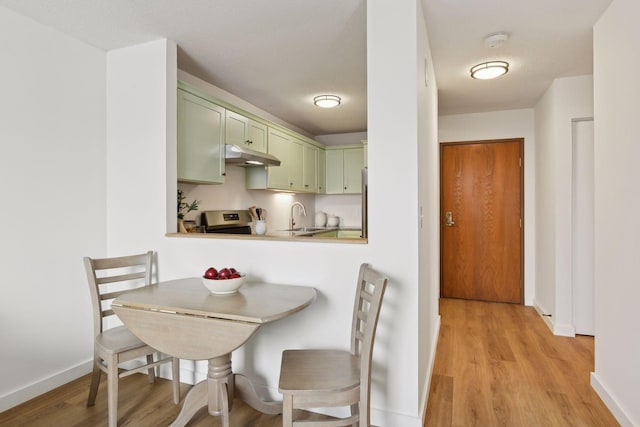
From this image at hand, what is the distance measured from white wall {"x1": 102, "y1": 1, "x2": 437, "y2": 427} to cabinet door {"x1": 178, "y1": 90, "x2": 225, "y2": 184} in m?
0.21

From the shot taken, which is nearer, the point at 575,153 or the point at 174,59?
the point at 174,59

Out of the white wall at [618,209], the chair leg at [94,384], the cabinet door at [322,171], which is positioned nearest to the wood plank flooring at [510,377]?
the white wall at [618,209]

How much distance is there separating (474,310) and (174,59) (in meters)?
3.78

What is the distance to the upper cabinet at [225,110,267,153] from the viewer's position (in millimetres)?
3195

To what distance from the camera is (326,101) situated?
3.77m

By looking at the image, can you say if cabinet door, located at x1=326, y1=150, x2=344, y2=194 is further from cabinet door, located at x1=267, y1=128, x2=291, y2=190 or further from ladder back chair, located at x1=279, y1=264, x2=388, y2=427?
ladder back chair, located at x1=279, y1=264, x2=388, y2=427

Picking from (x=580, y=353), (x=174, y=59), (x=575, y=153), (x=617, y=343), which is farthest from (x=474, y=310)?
(x=174, y=59)

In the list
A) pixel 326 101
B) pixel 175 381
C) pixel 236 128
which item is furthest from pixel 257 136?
pixel 175 381

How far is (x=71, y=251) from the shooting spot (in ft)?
8.02

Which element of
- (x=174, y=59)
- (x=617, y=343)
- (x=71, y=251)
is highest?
(x=174, y=59)

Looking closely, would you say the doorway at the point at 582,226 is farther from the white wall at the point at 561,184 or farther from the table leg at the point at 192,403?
the table leg at the point at 192,403

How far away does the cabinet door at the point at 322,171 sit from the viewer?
508cm

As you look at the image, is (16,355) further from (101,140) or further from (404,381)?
(404,381)

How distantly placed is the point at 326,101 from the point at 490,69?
1.56m
